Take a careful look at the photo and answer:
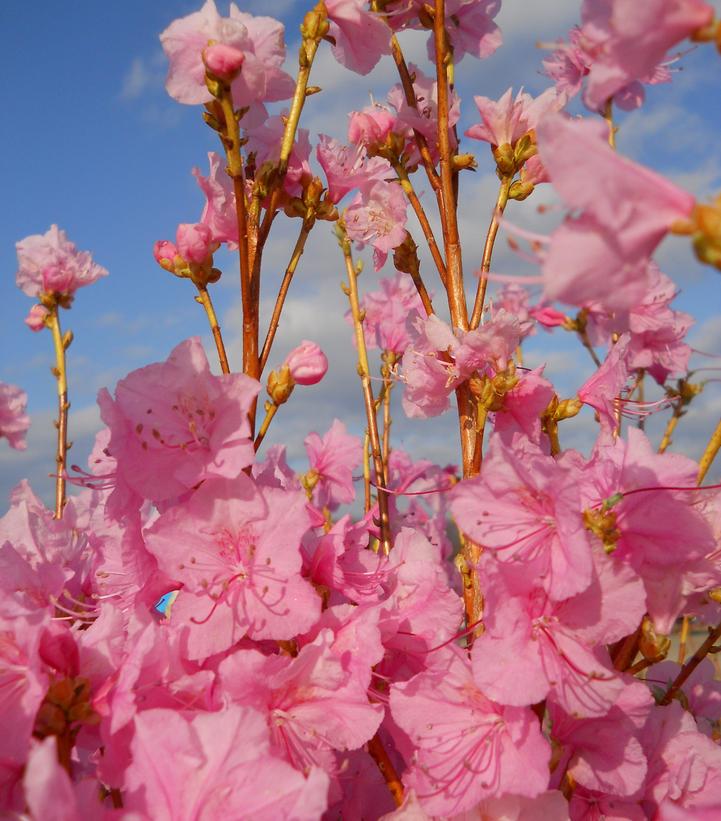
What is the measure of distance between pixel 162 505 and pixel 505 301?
9.24 ft

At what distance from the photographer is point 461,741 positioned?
1.24 m

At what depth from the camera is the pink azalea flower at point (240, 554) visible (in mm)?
1226

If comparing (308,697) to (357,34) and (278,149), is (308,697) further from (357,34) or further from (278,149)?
(357,34)

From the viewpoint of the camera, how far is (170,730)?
3.09 feet

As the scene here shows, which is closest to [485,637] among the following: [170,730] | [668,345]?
[170,730]

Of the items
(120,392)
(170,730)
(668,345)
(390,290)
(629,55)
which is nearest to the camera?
(629,55)

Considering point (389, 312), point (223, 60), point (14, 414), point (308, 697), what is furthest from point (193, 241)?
point (14, 414)

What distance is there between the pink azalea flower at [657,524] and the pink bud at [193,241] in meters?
0.83

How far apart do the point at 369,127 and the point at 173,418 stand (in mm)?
833

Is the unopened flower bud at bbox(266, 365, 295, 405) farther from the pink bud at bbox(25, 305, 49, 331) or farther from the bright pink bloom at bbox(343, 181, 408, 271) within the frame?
the pink bud at bbox(25, 305, 49, 331)

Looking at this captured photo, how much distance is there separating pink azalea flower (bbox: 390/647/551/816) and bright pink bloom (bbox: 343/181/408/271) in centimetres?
91

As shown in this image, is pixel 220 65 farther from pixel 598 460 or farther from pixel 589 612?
pixel 589 612

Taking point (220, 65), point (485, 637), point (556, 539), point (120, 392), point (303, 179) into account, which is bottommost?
point (485, 637)

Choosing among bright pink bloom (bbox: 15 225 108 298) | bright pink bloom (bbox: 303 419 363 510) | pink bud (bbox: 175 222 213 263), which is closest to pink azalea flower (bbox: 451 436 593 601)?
pink bud (bbox: 175 222 213 263)
